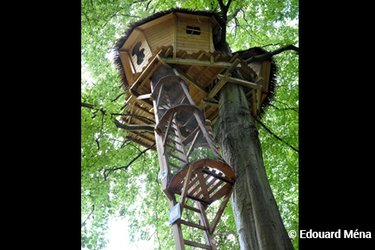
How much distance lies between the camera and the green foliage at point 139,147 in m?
8.43

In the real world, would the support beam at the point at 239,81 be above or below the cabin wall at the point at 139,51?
below

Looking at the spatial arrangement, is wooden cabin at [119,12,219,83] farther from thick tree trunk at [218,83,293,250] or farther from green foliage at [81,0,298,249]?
thick tree trunk at [218,83,293,250]

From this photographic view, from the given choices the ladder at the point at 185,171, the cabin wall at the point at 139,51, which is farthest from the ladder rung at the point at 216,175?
the cabin wall at the point at 139,51

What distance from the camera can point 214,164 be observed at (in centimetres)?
561

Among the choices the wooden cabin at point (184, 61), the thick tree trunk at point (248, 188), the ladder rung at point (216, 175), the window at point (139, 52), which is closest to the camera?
the thick tree trunk at point (248, 188)

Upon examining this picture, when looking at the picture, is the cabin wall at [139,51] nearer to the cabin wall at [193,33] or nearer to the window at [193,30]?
the cabin wall at [193,33]

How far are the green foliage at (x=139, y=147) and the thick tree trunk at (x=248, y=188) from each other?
8.43 feet

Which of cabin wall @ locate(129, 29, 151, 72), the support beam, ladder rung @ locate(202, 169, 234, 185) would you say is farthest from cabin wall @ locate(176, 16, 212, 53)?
ladder rung @ locate(202, 169, 234, 185)

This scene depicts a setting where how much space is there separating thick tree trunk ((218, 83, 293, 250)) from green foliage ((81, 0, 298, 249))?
2569 mm

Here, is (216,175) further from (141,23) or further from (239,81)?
(141,23)
